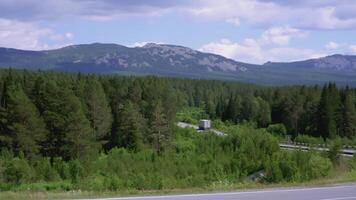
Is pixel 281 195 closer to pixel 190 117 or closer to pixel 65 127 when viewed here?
pixel 65 127

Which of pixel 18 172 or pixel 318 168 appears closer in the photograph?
pixel 318 168

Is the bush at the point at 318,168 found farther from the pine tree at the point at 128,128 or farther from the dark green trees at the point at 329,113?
the dark green trees at the point at 329,113

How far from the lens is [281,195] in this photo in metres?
17.4

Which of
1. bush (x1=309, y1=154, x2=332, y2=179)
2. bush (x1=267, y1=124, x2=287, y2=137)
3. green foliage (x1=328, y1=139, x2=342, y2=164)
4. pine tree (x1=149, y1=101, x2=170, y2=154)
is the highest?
bush (x1=309, y1=154, x2=332, y2=179)

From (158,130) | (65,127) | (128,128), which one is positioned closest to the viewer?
(65,127)

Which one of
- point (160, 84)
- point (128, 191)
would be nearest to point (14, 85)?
point (160, 84)

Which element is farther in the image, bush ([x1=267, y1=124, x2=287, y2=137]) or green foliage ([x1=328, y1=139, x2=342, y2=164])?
bush ([x1=267, y1=124, x2=287, y2=137])

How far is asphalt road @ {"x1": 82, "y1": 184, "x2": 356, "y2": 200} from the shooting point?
16766 mm

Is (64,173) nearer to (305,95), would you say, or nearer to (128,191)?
(128,191)

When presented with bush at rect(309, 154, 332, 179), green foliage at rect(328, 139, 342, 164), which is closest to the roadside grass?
bush at rect(309, 154, 332, 179)

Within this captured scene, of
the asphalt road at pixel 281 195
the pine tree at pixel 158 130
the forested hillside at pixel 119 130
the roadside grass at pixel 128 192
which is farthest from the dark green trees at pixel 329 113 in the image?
the asphalt road at pixel 281 195

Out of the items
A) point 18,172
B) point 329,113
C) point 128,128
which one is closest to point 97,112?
point 128,128

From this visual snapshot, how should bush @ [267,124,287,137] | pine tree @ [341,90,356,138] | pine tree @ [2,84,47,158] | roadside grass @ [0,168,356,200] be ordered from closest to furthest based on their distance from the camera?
roadside grass @ [0,168,356,200], pine tree @ [2,84,47,158], pine tree @ [341,90,356,138], bush @ [267,124,287,137]

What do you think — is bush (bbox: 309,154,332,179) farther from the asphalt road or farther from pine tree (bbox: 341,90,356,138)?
pine tree (bbox: 341,90,356,138)
